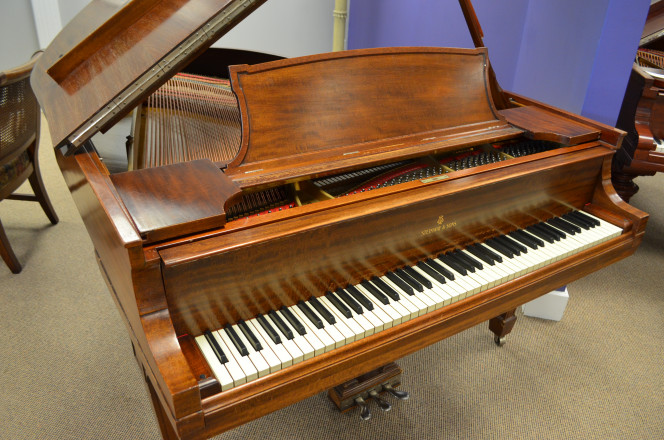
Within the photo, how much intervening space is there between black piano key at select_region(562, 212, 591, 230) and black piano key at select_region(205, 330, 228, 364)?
5.25 feet

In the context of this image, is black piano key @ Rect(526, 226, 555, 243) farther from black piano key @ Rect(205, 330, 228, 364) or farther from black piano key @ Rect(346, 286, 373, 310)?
black piano key @ Rect(205, 330, 228, 364)

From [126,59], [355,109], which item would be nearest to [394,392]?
[355,109]

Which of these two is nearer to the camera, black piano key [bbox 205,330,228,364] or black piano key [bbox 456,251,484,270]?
black piano key [bbox 205,330,228,364]

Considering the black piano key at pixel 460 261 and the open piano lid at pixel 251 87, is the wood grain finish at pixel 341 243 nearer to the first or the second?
the black piano key at pixel 460 261

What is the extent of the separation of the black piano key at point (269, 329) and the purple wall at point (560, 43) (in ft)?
7.47

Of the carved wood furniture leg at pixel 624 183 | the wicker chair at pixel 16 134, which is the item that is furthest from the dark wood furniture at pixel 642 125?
the wicker chair at pixel 16 134

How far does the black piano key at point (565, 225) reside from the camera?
2.04 meters

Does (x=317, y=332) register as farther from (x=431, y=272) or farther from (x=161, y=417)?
(x=161, y=417)

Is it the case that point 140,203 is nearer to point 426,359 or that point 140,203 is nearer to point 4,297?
point 426,359

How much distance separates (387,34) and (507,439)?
12.7 feet

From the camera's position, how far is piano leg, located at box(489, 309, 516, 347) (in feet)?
8.41

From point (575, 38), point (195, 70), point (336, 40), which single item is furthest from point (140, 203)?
point (336, 40)

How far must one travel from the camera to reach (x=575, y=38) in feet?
8.95

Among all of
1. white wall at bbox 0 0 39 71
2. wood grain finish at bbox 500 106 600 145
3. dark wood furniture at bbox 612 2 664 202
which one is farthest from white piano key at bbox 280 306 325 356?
white wall at bbox 0 0 39 71
